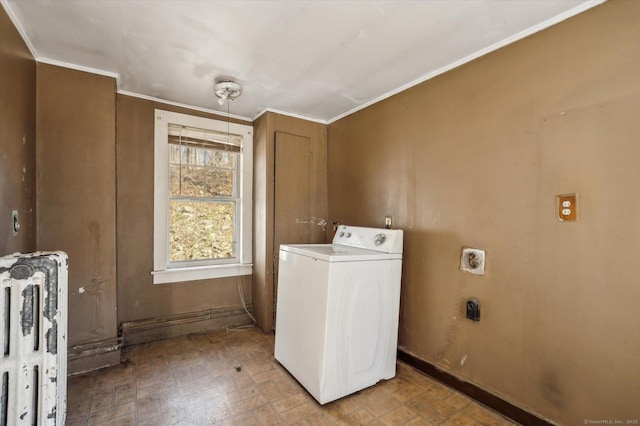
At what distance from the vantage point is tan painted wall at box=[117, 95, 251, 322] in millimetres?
2602

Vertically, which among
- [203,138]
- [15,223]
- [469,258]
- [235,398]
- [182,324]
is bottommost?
[235,398]

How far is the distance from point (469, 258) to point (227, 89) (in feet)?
7.52

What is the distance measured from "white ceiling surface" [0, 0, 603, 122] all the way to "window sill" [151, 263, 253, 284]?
1.71 metres

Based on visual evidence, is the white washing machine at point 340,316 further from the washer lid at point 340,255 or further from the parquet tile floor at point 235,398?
the parquet tile floor at point 235,398

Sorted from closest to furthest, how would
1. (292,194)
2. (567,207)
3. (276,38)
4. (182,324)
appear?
1. (567,207)
2. (276,38)
3. (182,324)
4. (292,194)

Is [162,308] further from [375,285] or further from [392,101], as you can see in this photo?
[392,101]

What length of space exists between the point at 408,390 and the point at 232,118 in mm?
3013

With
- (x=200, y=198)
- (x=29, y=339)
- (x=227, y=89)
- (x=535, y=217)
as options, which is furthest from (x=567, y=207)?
(x=200, y=198)

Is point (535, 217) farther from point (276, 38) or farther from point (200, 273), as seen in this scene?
point (200, 273)

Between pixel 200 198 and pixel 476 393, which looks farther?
pixel 200 198

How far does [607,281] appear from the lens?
4.50 feet

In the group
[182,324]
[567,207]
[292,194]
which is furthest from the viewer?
[292,194]

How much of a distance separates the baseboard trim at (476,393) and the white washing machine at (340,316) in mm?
231

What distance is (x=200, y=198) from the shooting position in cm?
296
